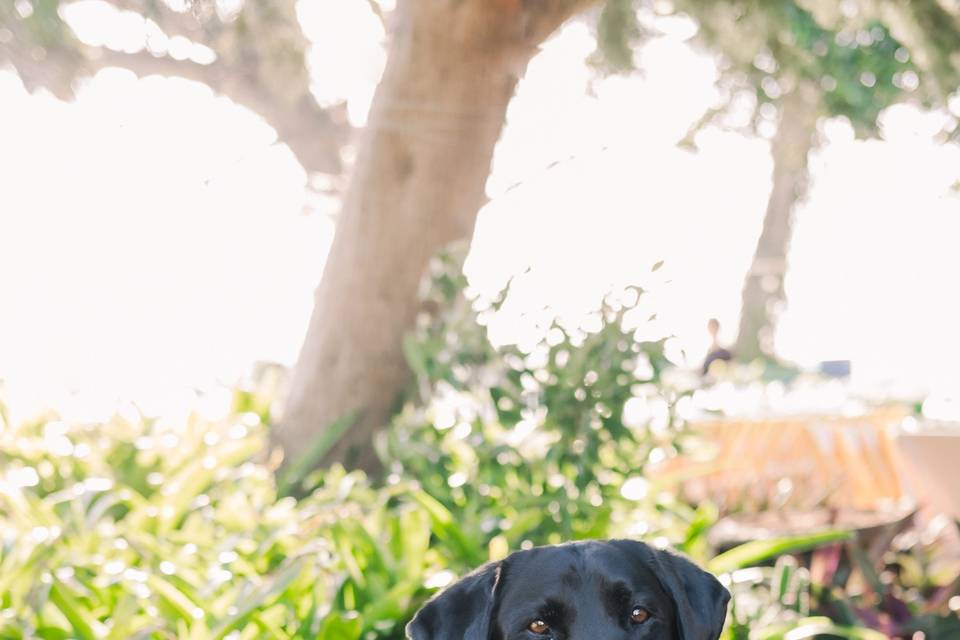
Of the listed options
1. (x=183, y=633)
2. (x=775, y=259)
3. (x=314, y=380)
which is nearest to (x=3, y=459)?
(x=314, y=380)

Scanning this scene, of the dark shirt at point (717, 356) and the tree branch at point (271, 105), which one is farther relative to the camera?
the tree branch at point (271, 105)

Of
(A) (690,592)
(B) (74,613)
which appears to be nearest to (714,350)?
(B) (74,613)

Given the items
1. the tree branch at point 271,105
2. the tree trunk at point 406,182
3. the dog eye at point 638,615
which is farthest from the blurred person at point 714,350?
the dog eye at point 638,615

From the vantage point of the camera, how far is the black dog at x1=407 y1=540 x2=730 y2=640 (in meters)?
2.95

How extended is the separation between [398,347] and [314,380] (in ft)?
1.62

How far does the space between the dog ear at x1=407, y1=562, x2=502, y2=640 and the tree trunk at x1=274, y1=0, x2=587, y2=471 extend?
134 inches

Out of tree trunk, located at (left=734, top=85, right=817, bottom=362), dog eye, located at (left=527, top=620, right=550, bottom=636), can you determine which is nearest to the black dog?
dog eye, located at (left=527, top=620, right=550, bottom=636)

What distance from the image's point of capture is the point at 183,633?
3.85 m

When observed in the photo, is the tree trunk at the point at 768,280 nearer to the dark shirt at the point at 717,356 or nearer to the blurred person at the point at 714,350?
the blurred person at the point at 714,350

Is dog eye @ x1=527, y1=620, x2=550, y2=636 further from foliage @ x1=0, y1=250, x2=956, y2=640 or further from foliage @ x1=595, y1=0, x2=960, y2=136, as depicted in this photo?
foliage @ x1=595, y1=0, x2=960, y2=136

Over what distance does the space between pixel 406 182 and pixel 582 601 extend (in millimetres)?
3772

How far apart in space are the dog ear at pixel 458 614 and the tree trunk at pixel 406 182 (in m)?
3.39

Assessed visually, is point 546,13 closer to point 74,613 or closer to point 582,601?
point 74,613

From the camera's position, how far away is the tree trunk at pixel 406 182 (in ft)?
21.0
